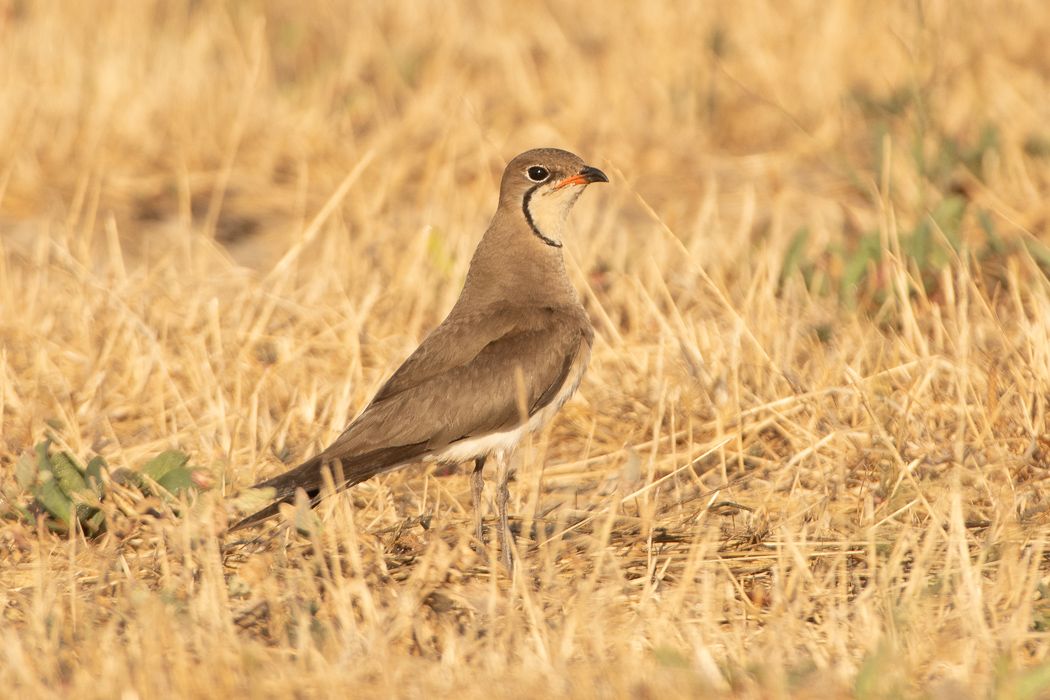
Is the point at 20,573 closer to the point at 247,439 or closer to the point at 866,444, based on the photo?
the point at 247,439

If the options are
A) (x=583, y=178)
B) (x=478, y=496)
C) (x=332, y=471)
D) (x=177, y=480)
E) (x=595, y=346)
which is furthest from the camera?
(x=595, y=346)

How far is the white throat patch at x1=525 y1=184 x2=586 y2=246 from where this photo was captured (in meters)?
4.26

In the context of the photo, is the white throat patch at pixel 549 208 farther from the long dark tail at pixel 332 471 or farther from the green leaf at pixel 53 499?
the green leaf at pixel 53 499

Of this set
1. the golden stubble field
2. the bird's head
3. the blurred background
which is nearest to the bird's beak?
the bird's head

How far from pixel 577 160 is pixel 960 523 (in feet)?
6.18

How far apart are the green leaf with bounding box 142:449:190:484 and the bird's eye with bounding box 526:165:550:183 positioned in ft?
4.99

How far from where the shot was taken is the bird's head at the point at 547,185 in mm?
4270

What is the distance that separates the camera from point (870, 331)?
15.4 ft

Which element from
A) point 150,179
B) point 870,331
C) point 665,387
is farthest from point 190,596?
point 150,179

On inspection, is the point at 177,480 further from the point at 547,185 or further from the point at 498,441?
the point at 547,185

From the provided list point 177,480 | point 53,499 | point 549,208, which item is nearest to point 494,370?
point 549,208

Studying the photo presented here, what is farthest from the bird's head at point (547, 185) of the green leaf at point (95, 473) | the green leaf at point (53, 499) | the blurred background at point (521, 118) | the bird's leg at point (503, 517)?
the green leaf at point (53, 499)

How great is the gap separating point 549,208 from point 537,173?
0.43 feet

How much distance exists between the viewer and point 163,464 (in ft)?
12.7
